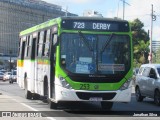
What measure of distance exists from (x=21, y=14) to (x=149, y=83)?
8023 cm

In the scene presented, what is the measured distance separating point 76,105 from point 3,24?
347 feet

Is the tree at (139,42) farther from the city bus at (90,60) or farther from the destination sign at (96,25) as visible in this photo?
the city bus at (90,60)

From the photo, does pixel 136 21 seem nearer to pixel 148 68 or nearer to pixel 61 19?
pixel 148 68

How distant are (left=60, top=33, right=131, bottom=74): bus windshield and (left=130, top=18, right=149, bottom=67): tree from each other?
50.8 meters

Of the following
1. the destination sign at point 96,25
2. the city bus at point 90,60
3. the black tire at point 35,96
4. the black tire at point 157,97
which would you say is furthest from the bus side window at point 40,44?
the black tire at point 157,97

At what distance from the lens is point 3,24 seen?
400 feet

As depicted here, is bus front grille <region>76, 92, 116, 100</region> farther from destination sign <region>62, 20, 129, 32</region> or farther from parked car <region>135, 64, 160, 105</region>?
parked car <region>135, 64, 160, 105</region>

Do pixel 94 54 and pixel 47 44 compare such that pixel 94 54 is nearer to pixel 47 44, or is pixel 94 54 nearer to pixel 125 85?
pixel 125 85

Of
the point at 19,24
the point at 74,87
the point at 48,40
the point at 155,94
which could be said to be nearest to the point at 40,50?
the point at 48,40

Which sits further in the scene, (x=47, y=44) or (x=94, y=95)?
(x=47, y=44)

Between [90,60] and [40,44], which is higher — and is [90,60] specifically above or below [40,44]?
below

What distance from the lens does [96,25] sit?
15.8 m

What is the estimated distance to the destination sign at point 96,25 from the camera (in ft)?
51.2

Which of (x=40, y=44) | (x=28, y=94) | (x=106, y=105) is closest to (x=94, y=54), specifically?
(x=106, y=105)
